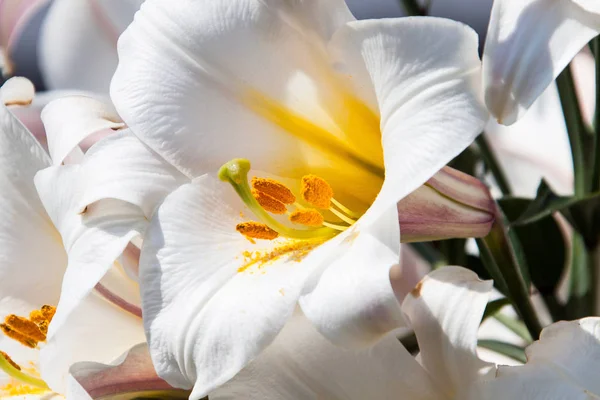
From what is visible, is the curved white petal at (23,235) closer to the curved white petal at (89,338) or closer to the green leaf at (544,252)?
the curved white petal at (89,338)

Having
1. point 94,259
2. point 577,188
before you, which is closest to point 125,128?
point 94,259

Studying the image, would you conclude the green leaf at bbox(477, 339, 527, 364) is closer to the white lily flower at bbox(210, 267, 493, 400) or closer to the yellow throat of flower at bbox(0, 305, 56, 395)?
the white lily flower at bbox(210, 267, 493, 400)

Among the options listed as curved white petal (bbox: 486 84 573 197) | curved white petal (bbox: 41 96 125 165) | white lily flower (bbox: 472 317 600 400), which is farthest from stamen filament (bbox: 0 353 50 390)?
curved white petal (bbox: 486 84 573 197)

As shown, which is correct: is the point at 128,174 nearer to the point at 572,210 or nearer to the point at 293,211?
the point at 293,211

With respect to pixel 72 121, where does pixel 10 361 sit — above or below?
below

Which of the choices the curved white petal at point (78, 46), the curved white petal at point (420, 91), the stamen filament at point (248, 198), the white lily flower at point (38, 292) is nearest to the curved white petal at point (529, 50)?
the curved white petal at point (420, 91)

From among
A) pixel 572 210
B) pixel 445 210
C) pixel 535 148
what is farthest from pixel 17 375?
pixel 535 148
